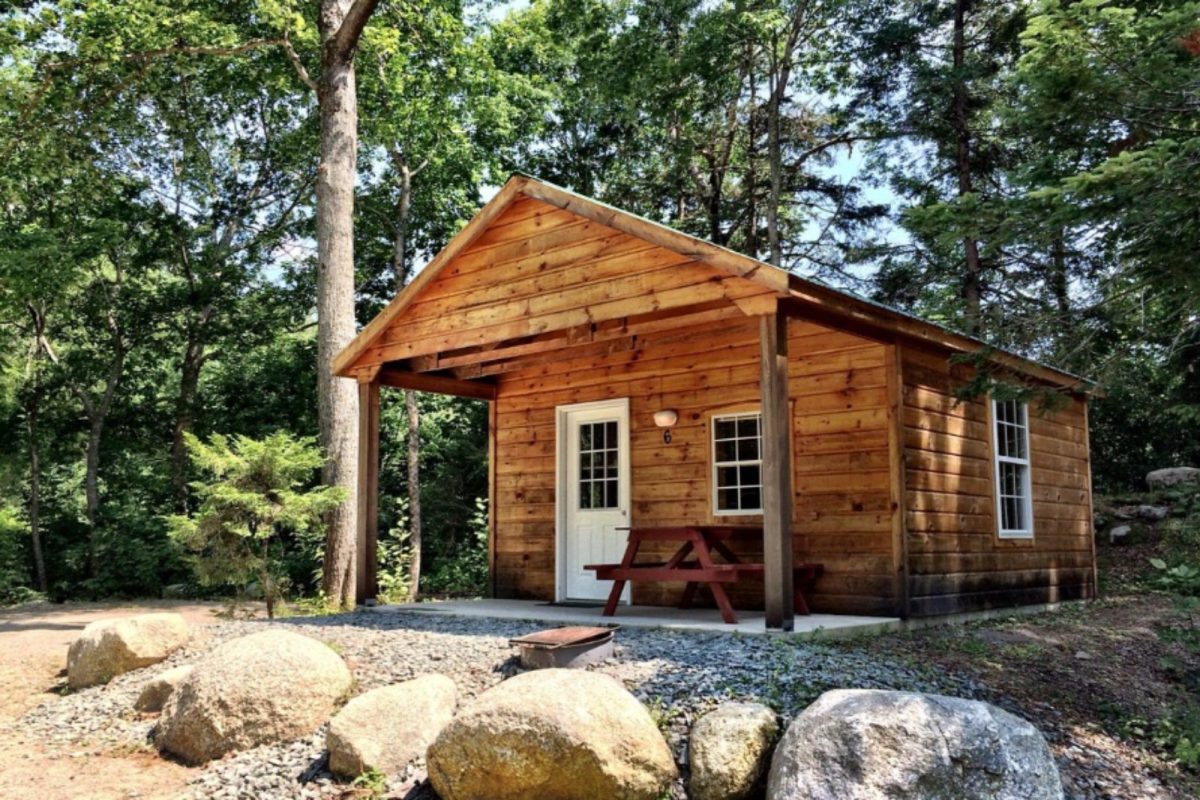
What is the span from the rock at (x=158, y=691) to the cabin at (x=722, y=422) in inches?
115

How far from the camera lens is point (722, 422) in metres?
8.96

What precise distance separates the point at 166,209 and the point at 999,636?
17439 millimetres

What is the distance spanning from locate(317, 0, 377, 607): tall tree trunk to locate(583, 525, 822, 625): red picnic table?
3.90 meters

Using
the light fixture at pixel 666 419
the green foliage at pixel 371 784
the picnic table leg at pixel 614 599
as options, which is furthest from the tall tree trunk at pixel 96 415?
the green foliage at pixel 371 784

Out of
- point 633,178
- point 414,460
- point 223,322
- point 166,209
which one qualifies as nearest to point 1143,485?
point 633,178

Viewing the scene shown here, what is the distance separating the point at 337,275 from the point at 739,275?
20.9 ft

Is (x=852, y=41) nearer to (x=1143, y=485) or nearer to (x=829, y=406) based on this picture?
(x=1143, y=485)

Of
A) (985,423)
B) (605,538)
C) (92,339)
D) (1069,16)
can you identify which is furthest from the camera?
(92,339)

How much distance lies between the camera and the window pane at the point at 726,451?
348 inches

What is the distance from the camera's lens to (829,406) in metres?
8.17

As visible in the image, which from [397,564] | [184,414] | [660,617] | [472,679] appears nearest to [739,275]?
[660,617]

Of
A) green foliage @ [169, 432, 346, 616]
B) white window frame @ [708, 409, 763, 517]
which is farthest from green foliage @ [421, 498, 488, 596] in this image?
white window frame @ [708, 409, 763, 517]

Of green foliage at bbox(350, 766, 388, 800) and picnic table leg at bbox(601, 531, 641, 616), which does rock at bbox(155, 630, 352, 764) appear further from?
picnic table leg at bbox(601, 531, 641, 616)

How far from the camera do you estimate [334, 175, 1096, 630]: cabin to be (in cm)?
730
